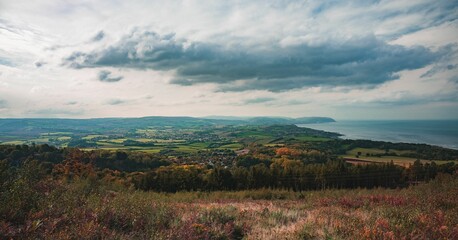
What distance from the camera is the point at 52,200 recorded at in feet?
21.3

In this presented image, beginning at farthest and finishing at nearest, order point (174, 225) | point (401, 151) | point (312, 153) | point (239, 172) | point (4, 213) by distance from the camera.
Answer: point (401, 151) → point (312, 153) → point (239, 172) → point (174, 225) → point (4, 213)

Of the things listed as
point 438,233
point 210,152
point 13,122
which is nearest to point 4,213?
point 438,233

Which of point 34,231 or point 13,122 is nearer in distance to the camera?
point 34,231

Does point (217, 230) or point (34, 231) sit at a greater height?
point (34, 231)

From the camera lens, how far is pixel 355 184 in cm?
4403

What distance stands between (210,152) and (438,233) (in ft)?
259

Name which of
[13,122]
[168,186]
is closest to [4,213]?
[168,186]

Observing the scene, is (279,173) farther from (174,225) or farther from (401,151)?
(401,151)

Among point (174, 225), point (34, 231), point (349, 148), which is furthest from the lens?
point (349, 148)

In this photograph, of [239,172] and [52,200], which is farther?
[239,172]

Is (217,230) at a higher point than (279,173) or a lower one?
higher

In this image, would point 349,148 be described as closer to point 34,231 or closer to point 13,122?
point 34,231

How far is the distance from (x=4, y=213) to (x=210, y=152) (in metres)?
78.7

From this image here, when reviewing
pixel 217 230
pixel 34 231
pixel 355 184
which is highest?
pixel 34 231
